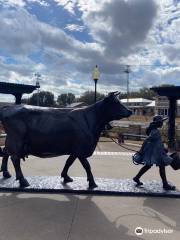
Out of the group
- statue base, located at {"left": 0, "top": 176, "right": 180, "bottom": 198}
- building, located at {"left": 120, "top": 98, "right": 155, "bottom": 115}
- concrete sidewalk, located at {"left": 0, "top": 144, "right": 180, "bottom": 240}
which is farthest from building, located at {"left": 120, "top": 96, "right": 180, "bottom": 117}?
concrete sidewalk, located at {"left": 0, "top": 144, "right": 180, "bottom": 240}

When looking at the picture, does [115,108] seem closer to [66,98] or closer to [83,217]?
[83,217]

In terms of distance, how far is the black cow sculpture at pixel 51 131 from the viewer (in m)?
6.27

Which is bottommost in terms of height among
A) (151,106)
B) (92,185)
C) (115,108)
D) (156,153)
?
(92,185)

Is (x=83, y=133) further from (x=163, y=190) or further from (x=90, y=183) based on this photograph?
(x=163, y=190)

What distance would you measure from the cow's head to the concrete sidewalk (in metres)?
1.62

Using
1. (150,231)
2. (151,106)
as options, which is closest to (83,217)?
(150,231)

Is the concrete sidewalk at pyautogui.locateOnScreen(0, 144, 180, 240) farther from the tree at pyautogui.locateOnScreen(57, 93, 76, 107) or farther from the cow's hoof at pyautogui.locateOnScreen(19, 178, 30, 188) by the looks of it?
the tree at pyautogui.locateOnScreen(57, 93, 76, 107)

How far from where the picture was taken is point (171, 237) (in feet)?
13.7

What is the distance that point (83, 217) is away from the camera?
4.82 metres

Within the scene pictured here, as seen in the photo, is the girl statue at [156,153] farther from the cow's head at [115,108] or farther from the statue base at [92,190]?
the cow's head at [115,108]

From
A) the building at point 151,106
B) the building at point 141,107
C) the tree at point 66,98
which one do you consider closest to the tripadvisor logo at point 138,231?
the building at point 151,106

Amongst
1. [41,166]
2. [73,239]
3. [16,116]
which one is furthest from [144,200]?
[41,166]

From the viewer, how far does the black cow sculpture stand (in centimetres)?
627

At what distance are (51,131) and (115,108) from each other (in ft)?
4.41
